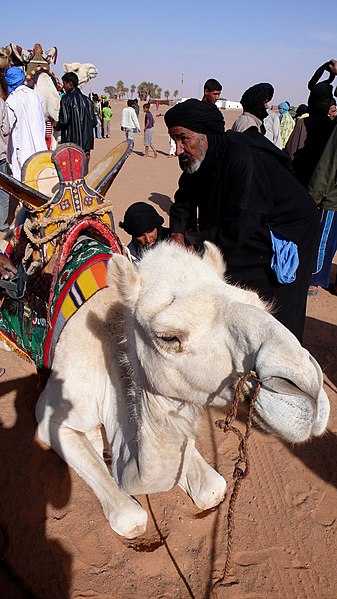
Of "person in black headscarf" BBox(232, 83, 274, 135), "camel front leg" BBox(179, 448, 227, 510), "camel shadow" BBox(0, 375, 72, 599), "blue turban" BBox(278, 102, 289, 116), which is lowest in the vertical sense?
"camel shadow" BBox(0, 375, 72, 599)

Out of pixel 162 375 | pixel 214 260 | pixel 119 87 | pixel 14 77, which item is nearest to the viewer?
pixel 162 375

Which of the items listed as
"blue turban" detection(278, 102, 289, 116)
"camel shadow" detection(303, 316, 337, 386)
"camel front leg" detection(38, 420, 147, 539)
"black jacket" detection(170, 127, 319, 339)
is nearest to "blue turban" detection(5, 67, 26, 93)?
"black jacket" detection(170, 127, 319, 339)

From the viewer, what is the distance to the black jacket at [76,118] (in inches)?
340

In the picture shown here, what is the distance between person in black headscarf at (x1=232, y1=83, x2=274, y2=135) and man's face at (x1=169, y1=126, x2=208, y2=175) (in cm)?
257

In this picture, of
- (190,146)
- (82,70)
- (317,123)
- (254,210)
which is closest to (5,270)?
(190,146)

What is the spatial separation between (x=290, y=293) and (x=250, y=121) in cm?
318

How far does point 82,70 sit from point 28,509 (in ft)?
35.5

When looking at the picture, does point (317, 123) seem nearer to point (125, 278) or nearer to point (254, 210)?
point (254, 210)

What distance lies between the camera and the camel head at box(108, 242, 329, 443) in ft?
4.67

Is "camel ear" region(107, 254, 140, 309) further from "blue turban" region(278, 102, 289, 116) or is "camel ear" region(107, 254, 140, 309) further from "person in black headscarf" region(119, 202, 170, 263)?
"blue turban" region(278, 102, 289, 116)

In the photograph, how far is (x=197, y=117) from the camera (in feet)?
9.02

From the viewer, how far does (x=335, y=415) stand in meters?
3.77

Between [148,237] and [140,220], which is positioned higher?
[140,220]

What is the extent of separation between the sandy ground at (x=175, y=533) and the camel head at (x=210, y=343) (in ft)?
4.00
